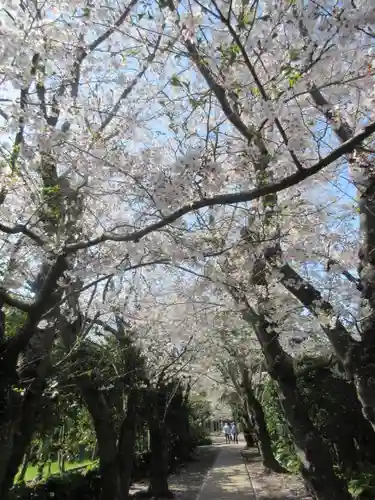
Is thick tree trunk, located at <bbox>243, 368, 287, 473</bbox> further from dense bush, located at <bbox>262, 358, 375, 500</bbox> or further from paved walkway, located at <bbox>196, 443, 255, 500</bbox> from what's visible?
dense bush, located at <bbox>262, 358, 375, 500</bbox>

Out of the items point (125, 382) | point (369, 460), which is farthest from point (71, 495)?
point (369, 460)

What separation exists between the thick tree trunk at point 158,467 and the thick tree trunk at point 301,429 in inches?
261

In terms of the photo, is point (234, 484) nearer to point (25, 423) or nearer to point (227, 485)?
point (227, 485)

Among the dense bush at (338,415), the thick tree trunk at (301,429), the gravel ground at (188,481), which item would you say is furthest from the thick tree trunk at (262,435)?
the thick tree trunk at (301,429)

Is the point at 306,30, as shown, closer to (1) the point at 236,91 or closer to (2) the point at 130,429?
(1) the point at 236,91

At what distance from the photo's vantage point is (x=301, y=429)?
638 cm

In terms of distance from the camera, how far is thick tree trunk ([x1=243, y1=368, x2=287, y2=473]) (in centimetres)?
1466

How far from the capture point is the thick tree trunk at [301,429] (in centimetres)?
593

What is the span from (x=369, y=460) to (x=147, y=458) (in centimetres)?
842

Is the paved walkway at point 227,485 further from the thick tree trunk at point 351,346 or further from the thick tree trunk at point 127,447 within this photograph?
the thick tree trunk at point 351,346

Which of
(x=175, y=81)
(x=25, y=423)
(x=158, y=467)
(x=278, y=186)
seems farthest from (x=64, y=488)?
(x=175, y=81)

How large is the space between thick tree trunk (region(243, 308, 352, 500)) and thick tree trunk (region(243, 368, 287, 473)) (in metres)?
8.96

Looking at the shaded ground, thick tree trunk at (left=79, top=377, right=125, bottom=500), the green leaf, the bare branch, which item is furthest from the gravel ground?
the green leaf

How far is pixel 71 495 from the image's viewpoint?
30.6 feet
